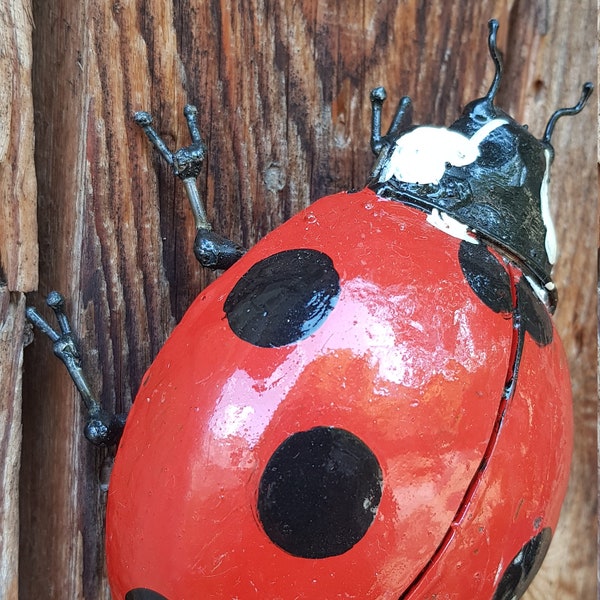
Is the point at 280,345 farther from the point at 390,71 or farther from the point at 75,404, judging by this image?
the point at 390,71

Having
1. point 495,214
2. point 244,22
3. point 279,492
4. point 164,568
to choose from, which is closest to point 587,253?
point 495,214

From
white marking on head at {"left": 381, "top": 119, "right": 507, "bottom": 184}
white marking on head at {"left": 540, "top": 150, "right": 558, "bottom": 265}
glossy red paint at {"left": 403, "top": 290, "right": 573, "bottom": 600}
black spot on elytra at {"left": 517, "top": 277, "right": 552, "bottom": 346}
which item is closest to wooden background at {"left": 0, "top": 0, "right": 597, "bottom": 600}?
white marking on head at {"left": 381, "top": 119, "right": 507, "bottom": 184}

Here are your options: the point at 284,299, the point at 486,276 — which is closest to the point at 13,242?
the point at 284,299

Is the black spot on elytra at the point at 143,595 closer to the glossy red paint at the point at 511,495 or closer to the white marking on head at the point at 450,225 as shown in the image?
the glossy red paint at the point at 511,495

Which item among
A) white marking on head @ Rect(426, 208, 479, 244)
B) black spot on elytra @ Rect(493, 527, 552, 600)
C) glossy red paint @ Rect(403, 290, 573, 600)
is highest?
white marking on head @ Rect(426, 208, 479, 244)

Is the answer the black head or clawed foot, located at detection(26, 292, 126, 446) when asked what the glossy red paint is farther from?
clawed foot, located at detection(26, 292, 126, 446)

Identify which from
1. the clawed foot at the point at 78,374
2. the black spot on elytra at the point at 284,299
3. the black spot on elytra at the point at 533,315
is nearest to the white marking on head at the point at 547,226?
the black spot on elytra at the point at 533,315
